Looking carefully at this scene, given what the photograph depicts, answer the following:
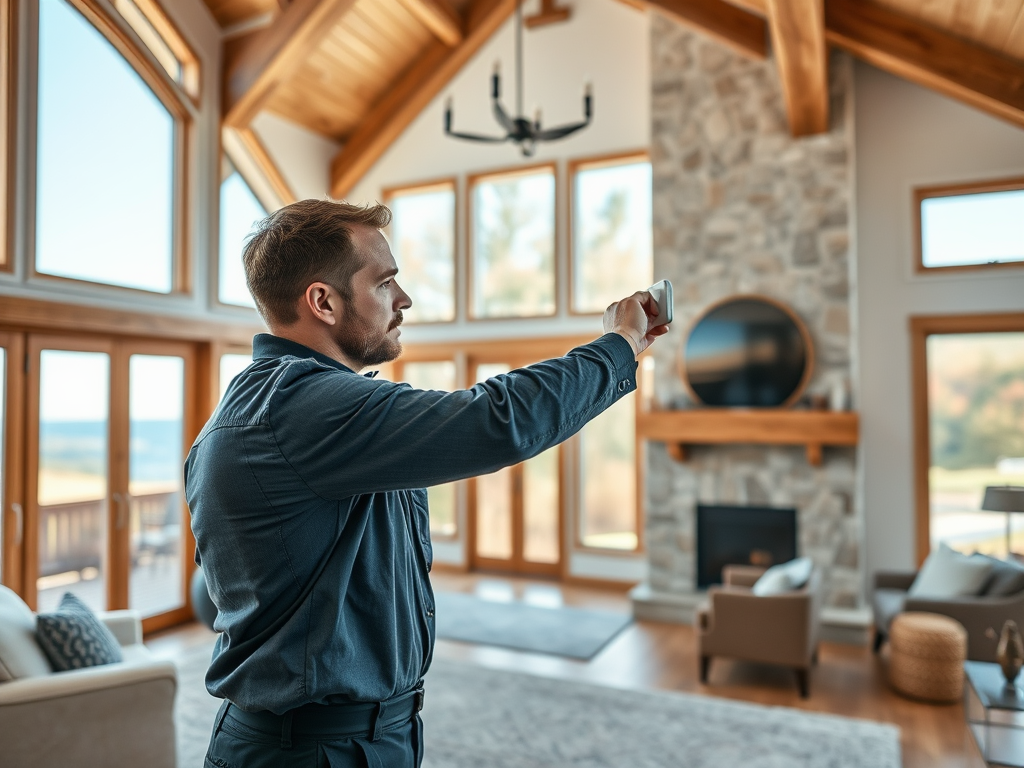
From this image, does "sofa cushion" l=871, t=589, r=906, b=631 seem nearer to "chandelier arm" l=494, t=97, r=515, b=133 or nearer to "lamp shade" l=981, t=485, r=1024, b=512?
"lamp shade" l=981, t=485, r=1024, b=512

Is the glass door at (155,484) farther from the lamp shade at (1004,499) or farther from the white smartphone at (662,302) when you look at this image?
the lamp shade at (1004,499)

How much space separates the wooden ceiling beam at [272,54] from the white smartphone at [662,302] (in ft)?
18.1

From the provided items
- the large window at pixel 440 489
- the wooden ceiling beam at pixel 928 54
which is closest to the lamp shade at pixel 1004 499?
the wooden ceiling beam at pixel 928 54

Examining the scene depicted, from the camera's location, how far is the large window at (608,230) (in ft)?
22.1

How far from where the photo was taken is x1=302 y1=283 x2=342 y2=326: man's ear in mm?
1104

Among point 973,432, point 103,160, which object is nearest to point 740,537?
point 973,432

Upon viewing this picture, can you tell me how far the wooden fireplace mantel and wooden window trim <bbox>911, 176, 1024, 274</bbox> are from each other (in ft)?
4.48

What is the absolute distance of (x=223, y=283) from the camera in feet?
20.5

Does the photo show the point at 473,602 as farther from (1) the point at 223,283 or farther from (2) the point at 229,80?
(2) the point at 229,80

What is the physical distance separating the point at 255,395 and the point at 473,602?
5596mm

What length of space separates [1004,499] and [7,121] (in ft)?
19.6

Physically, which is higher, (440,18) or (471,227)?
(440,18)

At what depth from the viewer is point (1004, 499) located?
404cm

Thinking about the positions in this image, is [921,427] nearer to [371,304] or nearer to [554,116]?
[554,116]
